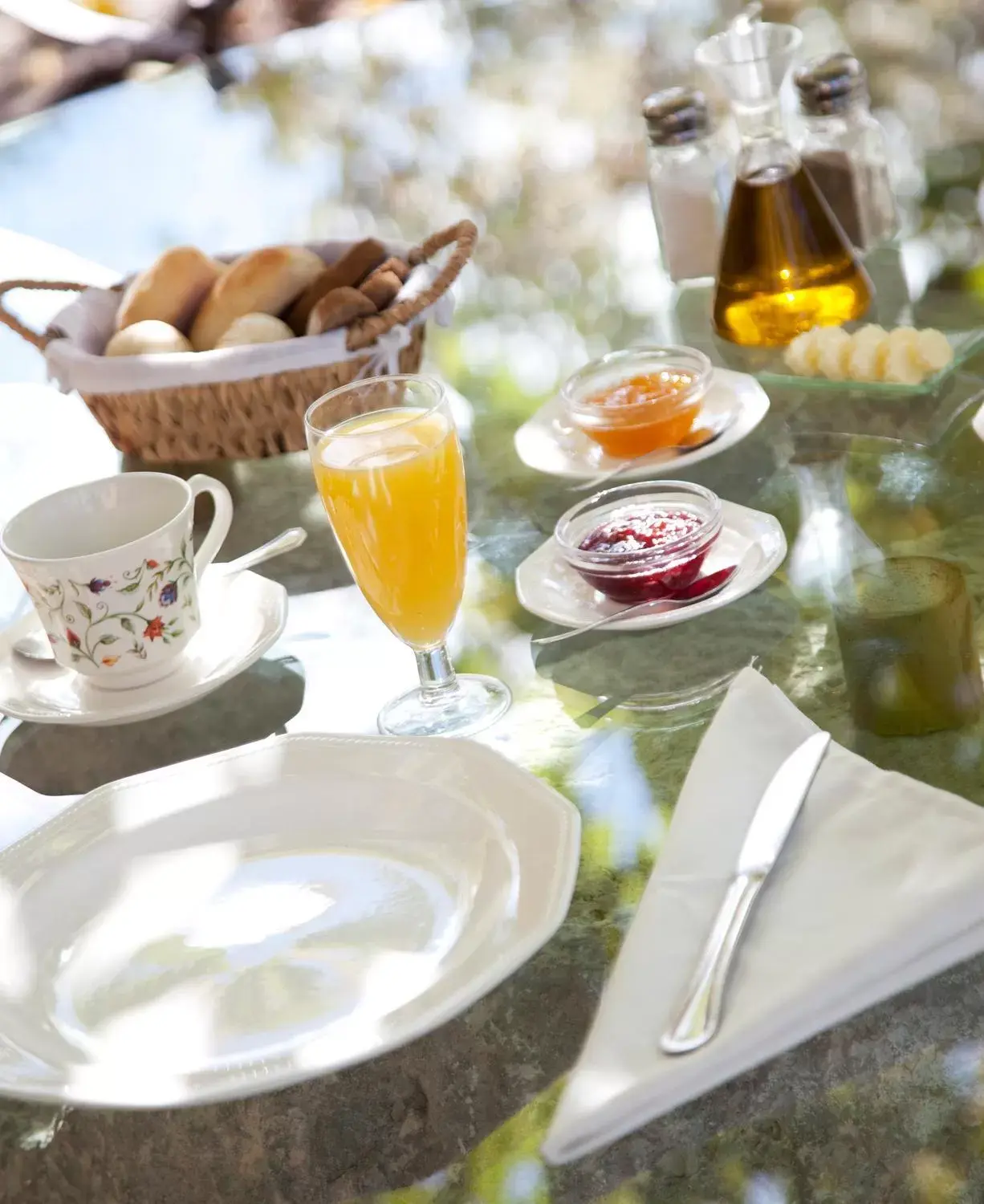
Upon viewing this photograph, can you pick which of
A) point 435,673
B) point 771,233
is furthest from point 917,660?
point 771,233

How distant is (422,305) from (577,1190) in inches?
28.1

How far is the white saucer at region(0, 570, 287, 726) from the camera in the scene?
86cm

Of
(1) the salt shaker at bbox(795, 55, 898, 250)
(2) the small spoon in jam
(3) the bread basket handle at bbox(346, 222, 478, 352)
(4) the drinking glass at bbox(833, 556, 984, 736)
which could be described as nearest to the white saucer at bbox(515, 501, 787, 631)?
(2) the small spoon in jam

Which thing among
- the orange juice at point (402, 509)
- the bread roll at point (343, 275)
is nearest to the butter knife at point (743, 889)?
the orange juice at point (402, 509)

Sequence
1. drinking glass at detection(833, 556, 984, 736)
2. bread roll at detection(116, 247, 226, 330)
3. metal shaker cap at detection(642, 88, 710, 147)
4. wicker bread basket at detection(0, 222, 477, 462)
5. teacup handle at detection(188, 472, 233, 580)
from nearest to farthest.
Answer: drinking glass at detection(833, 556, 984, 736) → teacup handle at detection(188, 472, 233, 580) → wicker bread basket at detection(0, 222, 477, 462) → bread roll at detection(116, 247, 226, 330) → metal shaker cap at detection(642, 88, 710, 147)

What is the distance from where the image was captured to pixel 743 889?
0.58 meters

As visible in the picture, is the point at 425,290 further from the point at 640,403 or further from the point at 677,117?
the point at 677,117

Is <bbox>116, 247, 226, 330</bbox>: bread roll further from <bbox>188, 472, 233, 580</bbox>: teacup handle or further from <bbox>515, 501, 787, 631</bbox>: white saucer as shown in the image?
<bbox>515, 501, 787, 631</bbox>: white saucer

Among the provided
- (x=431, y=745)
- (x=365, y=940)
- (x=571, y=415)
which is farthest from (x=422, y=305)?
(x=365, y=940)

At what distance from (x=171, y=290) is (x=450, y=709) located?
0.53 meters

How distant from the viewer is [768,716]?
2.24ft

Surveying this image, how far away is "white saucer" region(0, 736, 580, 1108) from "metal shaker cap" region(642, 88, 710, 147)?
30.7 inches

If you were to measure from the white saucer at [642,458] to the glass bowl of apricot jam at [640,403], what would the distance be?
1cm

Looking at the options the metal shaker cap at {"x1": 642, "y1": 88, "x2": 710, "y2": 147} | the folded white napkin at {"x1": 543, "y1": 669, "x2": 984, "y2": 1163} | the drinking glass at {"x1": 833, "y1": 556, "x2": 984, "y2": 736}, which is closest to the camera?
the folded white napkin at {"x1": 543, "y1": 669, "x2": 984, "y2": 1163}
